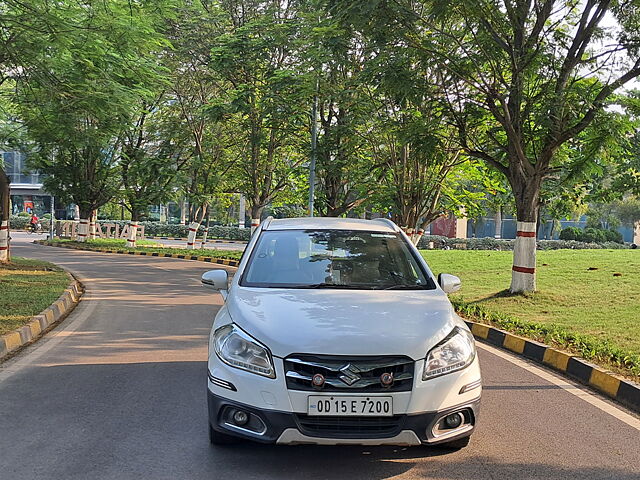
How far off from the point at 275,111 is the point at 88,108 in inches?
403

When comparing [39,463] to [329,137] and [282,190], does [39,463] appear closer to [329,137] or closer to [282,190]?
[329,137]

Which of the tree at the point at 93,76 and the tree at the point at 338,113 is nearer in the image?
the tree at the point at 93,76

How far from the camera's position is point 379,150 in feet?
70.5

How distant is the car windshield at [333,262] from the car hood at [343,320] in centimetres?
24

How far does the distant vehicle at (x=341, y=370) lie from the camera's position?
12.4 feet

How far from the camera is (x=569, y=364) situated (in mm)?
7180

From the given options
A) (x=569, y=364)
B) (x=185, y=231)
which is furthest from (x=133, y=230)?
(x=569, y=364)

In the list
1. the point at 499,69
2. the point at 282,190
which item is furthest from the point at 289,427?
the point at 282,190

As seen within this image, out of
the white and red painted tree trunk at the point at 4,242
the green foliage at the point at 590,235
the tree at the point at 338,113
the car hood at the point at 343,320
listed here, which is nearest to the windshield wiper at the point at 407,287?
the car hood at the point at 343,320

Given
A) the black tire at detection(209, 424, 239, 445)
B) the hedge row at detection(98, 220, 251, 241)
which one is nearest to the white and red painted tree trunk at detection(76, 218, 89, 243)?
the hedge row at detection(98, 220, 251, 241)

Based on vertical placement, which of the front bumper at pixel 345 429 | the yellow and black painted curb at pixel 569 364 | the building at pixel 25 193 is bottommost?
the yellow and black painted curb at pixel 569 364

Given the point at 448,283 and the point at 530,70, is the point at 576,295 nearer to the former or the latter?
the point at 530,70

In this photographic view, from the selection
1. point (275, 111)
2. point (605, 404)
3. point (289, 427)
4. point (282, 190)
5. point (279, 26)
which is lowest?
point (605, 404)

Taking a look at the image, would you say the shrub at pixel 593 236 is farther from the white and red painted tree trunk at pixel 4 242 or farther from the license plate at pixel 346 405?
the license plate at pixel 346 405
